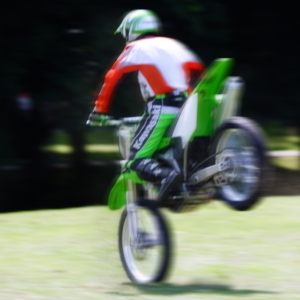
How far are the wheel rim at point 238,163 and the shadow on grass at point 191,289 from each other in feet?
→ 2.13

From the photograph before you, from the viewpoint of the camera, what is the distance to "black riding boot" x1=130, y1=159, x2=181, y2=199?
21.1ft

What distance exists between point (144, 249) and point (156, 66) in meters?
1.30

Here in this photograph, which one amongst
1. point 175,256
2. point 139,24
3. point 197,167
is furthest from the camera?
point 175,256

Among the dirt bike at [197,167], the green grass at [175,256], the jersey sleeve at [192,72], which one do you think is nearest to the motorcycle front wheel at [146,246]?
the dirt bike at [197,167]

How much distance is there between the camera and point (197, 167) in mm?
6438

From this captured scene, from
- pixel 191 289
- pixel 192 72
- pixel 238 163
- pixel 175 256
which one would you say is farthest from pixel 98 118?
pixel 175 256

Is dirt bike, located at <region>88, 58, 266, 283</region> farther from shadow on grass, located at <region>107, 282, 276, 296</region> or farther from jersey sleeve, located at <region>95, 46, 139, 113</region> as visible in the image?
jersey sleeve, located at <region>95, 46, 139, 113</region>

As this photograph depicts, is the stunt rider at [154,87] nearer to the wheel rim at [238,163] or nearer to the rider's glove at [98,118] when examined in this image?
the rider's glove at [98,118]

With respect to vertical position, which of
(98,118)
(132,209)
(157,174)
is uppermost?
(98,118)

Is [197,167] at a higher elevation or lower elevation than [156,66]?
lower

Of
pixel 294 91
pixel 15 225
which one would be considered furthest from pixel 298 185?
pixel 15 225

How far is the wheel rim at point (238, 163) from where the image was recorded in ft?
19.9

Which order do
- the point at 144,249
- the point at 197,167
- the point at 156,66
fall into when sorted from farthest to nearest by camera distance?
the point at 144,249
the point at 156,66
the point at 197,167

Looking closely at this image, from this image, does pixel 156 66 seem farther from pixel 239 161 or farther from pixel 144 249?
pixel 144 249
